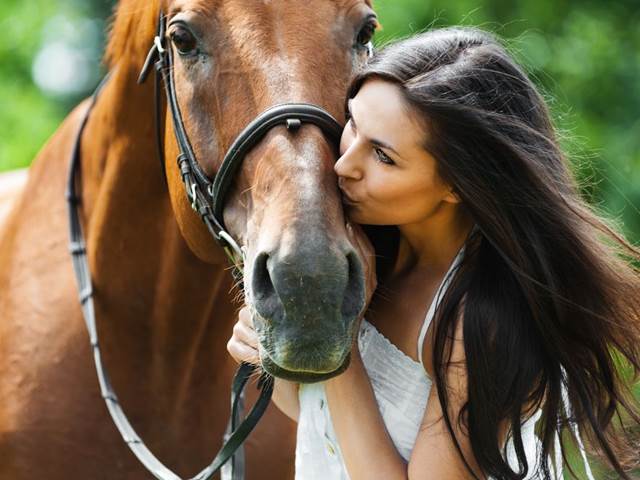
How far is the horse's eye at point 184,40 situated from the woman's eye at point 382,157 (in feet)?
1.80

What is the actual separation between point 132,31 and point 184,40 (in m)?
0.57

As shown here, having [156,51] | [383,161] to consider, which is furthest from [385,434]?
[156,51]

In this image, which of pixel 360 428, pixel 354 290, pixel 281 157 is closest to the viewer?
pixel 354 290

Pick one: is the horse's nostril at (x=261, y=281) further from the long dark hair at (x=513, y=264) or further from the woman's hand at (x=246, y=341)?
the long dark hair at (x=513, y=264)

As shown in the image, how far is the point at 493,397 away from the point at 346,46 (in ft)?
2.84

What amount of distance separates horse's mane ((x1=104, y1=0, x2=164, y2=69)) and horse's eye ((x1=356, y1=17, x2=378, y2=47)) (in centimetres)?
58

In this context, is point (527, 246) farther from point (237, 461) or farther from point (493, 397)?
point (237, 461)

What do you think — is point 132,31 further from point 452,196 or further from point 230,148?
point 452,196

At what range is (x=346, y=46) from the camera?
2.29 m

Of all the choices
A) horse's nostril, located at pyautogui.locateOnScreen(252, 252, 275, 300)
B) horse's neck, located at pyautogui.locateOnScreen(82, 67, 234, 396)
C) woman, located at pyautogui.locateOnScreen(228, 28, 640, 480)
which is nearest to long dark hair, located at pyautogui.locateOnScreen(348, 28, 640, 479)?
woman, located at pyautogui.locateOnScreen(228, 28, 640, 480)

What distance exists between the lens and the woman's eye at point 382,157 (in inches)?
82.9

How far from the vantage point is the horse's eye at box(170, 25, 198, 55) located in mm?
2348

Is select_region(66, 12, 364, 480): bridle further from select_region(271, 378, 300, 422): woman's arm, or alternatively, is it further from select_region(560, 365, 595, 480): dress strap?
select_region(560, 365, 595, 480): dress strap

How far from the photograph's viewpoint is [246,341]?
221 cm
